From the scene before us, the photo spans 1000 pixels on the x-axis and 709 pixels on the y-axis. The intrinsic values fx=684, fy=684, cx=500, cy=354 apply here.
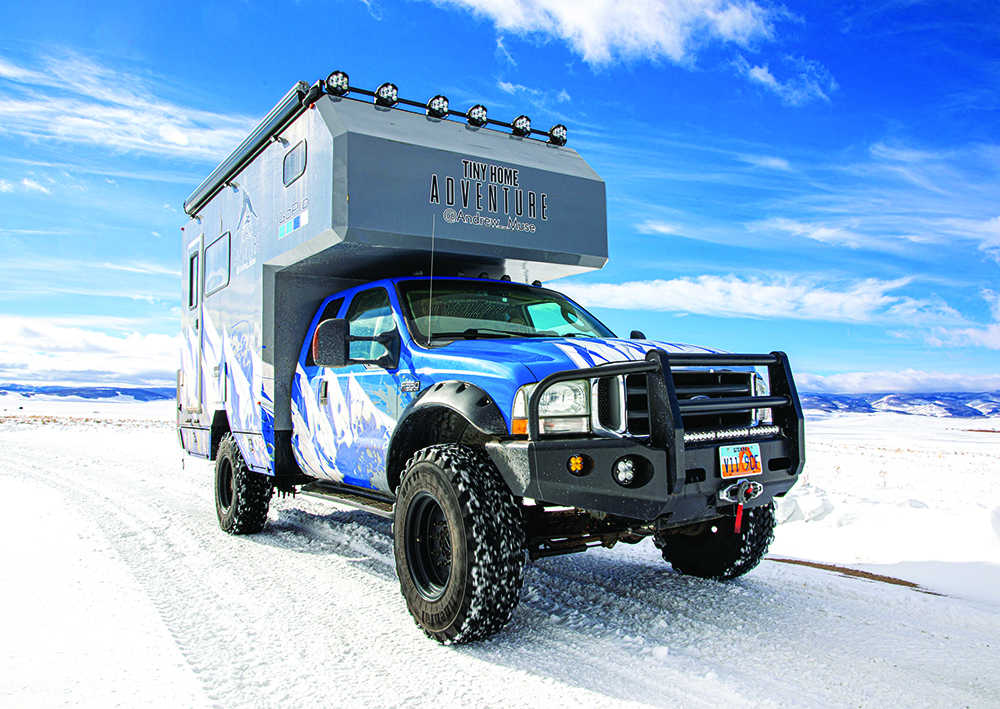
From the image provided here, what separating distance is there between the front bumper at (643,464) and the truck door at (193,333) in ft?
18.7

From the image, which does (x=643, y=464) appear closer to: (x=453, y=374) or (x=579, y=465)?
(x=579, y=465)

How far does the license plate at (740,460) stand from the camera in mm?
3492

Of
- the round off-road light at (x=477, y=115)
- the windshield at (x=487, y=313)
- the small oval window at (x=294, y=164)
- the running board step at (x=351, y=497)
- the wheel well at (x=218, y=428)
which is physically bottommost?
the running board step at (x=351, y=497)

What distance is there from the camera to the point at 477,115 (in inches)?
228

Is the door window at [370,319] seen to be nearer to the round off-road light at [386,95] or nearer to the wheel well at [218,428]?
the round off-road light at [386,95]

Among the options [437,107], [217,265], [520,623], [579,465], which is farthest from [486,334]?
[217,265]

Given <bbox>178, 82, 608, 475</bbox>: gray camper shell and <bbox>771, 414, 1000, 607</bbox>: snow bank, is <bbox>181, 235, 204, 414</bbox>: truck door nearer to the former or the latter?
<bbox>178, 82, 608, 475</bbox>: gray camper shell

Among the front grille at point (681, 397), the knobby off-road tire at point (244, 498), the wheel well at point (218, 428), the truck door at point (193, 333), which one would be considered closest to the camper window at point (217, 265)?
the truck door at point (193, 333)

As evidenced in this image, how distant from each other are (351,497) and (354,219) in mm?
2165

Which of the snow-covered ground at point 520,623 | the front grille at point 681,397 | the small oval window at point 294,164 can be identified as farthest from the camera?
the small oval window at point 294,164

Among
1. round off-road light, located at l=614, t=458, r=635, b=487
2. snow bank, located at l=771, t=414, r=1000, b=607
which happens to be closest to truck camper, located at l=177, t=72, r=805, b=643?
round off-road light, located at l=614, t=458, r=635, b=487

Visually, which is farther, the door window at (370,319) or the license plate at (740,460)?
the door window at (370,319)

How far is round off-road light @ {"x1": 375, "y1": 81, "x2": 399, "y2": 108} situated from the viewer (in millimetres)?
5453

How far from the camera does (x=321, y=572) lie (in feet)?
16.7
